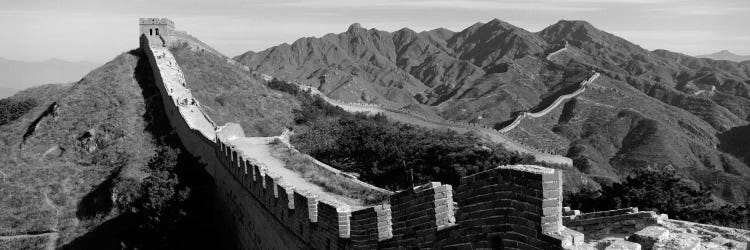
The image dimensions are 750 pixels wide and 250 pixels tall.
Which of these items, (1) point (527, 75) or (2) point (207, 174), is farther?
(1) point (527, 75)

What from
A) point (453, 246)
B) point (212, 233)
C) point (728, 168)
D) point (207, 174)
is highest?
point (453, 246)

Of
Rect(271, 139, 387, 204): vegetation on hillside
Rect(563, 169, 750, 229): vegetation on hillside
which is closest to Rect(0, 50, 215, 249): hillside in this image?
Rect(271, 139, 387, 204): vegetation on hillside

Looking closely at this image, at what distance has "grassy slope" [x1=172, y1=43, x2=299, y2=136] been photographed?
140ft

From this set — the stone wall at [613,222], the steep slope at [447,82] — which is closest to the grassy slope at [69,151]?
the stone wall at [613,222]

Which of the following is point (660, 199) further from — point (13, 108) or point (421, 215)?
point (13, 108)

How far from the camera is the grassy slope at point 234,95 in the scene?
4278 cm

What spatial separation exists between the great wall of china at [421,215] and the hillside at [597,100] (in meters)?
20.8

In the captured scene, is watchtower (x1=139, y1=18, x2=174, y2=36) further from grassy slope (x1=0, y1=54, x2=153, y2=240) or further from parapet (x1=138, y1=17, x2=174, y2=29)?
grassy slope (x1=0, y1=54, x2=153, y2=240)

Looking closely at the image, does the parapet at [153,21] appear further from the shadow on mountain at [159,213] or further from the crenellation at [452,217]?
the crenellation at [452,217]

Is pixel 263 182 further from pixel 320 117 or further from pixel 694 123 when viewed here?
pixel 694 123

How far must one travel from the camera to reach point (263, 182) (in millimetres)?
15344

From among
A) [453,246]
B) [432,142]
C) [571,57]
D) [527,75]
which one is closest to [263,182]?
[453,246]

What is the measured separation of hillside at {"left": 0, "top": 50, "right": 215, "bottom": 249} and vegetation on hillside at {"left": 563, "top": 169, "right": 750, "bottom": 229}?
14.1 m

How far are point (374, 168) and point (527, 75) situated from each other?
108408 millimetres
